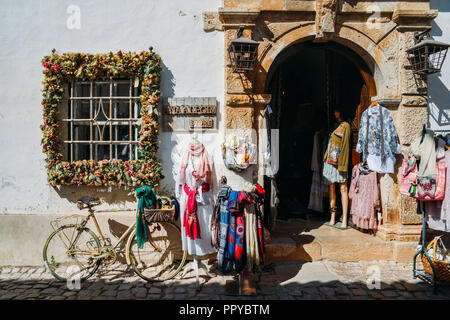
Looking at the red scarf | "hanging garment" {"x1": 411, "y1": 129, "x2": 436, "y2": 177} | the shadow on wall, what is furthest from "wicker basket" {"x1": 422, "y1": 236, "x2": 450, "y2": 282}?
the shadow on wall

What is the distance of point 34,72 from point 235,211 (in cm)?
405

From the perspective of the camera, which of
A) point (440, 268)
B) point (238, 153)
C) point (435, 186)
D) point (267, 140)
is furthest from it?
point (267, 140)

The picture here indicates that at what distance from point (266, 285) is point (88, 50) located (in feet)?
15.1

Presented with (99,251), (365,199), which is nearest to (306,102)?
(365,199)

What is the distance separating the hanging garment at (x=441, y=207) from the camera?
14.0 feet

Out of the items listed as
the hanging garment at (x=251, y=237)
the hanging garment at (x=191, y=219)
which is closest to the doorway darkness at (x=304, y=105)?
the hanging garment at (x=251, y=237)

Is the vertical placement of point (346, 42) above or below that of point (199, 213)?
above

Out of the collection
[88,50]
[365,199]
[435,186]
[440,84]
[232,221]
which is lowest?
[232,221]

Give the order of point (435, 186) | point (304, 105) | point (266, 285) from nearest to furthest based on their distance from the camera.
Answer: point (435, 186), point (266, 285), point (304, 105)

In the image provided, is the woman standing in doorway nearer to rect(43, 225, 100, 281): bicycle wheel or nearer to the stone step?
the stone step

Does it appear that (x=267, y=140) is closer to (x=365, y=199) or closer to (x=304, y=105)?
(x=365, y=199)

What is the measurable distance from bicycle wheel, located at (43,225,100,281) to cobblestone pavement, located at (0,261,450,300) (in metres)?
0.16

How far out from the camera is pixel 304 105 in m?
7.98

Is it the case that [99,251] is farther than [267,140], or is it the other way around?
[267,140]
